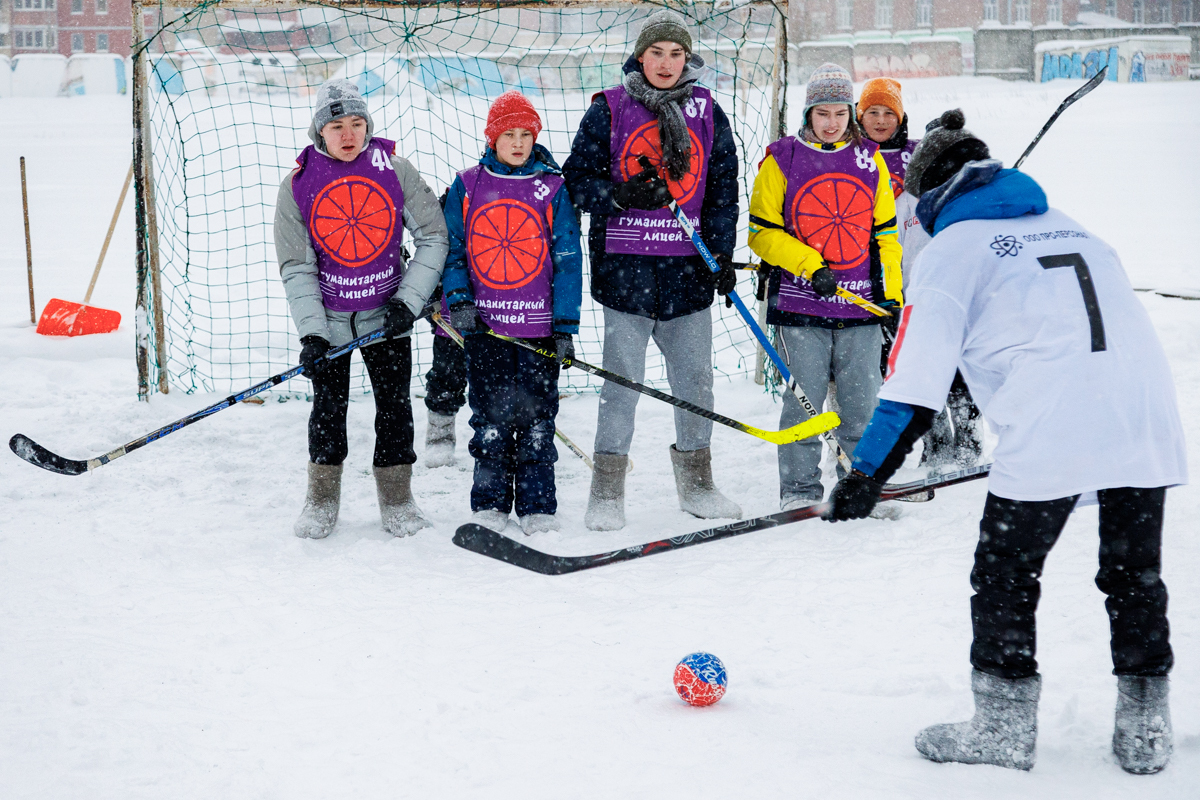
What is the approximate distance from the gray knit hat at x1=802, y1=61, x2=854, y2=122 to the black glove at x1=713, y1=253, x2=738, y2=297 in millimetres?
572

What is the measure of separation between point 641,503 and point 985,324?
6.63 ft

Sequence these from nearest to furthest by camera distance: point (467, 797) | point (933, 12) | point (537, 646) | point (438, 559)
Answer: point (467, 797)
point (537, 646)
point (438, 559)
point (933, 12)

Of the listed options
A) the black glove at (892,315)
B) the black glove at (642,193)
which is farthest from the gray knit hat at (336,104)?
the black glove at (892,315)

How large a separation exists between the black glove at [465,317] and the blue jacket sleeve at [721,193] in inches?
33.2

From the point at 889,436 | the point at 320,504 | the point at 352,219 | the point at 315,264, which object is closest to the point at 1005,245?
the point at 889,436

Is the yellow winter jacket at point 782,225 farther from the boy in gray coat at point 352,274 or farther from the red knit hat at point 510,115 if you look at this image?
the boy in gray coat at point 352,274

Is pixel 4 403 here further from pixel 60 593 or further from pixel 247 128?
pixel 247 128

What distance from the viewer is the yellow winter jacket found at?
11.3 ft

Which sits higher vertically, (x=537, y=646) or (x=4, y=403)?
(x=4, y=403)

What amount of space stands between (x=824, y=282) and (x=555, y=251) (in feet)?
2.92

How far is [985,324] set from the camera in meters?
1.95

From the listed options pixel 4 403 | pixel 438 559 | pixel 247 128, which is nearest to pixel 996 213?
pixel 438 559

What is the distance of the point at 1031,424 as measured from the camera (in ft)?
6.19

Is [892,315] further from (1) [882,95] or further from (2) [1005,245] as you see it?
(2) [1005,245]
